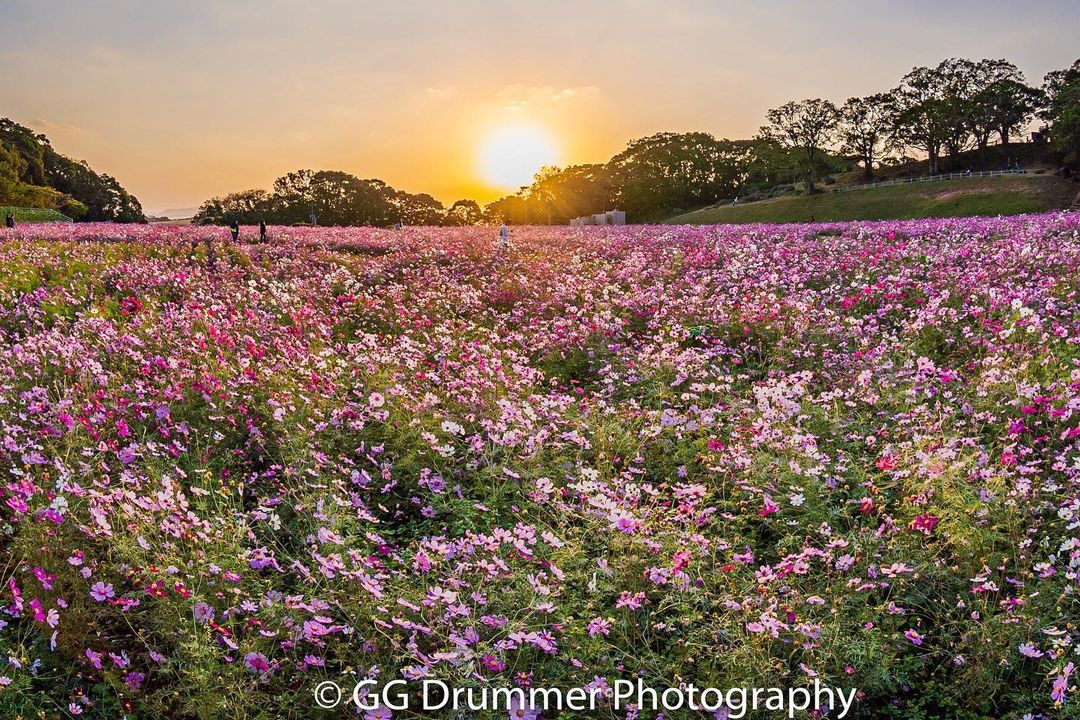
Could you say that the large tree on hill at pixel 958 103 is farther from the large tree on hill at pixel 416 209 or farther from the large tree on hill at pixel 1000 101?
the large tree on hill at pixel 416 209

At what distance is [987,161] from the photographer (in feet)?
214

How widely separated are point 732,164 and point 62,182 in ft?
239

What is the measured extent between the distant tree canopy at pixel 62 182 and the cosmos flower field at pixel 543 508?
5945cm

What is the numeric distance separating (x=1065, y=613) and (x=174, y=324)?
874cm

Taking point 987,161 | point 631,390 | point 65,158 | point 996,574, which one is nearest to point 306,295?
point 631,390

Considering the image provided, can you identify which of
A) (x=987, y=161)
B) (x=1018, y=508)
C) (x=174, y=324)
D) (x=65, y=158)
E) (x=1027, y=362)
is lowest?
(x=1018, y=508)

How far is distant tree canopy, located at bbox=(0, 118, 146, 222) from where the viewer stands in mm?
59406

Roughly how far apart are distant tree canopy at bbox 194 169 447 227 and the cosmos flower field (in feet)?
233

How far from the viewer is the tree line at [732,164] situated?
6138 cm

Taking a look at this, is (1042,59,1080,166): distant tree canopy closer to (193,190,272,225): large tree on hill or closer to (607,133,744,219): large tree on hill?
(607,133,744,219): large tree on hill

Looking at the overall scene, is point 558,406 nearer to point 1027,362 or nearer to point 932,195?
point 1027,362

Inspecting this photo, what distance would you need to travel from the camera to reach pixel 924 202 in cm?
4344

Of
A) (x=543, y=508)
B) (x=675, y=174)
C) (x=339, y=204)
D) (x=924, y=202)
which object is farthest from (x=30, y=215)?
(x=675, y=174)

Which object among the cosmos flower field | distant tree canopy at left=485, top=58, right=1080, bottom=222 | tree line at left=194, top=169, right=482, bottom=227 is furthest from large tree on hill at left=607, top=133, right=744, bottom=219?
the cosmos flower field
